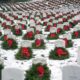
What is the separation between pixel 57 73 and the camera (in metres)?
10.8

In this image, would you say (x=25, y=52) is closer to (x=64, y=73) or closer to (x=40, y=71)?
(x=40, y=71)

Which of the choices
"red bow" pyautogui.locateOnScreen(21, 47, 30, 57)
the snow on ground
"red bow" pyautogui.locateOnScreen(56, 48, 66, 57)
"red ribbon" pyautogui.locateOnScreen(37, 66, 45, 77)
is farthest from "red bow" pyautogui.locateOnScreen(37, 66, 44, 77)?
"red bow" pyautogui.locateOnScreen(21, 47, 30, 57)

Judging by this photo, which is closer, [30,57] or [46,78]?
[46,78]

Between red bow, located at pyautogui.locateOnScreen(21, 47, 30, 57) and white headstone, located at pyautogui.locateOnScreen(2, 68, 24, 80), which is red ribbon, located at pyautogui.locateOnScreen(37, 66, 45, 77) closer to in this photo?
white headstone, located at pyautogui.locateOnScreen(2, 68, 24, 80)

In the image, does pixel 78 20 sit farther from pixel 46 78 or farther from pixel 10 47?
pixel 46 78

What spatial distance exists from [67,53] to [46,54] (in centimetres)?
92

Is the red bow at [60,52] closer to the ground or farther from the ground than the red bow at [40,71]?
closer to the ground

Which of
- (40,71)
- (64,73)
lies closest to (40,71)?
(40,71)

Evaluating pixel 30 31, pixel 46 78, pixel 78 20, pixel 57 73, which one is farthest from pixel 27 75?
pixel 78 20

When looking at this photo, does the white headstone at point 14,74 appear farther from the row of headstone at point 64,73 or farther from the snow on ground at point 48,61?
the snow on ground at point 48,61

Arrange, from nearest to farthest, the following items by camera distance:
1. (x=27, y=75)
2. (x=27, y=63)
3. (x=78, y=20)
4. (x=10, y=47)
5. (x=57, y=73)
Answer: (x=27, y=75), (x=57, y=73), (x=27, y=63), (x=10, y=47), (x=78, y=20)

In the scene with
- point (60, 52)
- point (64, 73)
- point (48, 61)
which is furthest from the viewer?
point (60, 52)

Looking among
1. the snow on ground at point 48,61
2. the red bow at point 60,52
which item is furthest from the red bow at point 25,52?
the red bow at point 60,52

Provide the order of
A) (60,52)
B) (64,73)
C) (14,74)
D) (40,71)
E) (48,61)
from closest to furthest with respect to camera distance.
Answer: (14,74) → (64,73) → (40,71) → (48,61) → (60,52)
